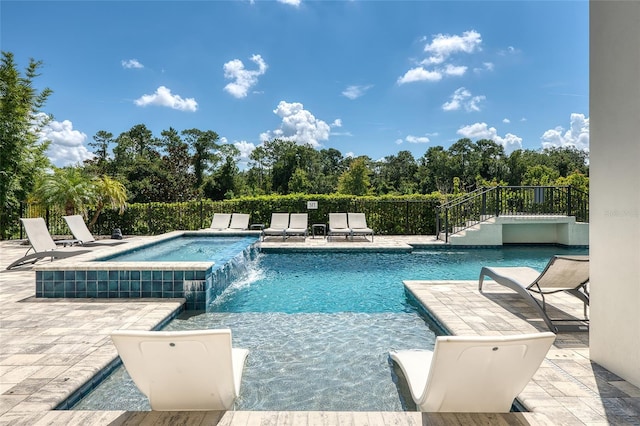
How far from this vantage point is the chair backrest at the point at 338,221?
12.9 meters

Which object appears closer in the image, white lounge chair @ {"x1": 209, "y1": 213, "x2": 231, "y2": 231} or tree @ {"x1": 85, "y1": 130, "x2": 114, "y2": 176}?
white lounge chair @ {"x1": 209, "y1": 213, "x2": 231, "y2": 231}

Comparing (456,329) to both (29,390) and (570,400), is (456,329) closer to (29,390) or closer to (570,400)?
(570,400)

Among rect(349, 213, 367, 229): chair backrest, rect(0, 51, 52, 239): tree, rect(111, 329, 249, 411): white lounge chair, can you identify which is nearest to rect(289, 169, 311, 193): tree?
rect(349, 213, 367, 229): chair backrest

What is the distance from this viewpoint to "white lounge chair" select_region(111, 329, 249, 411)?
1.88m

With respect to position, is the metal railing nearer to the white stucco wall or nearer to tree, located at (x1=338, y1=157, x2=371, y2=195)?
the white stucco wall

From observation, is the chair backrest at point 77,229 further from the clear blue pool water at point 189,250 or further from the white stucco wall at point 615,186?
the white stucco wall at point 615,186

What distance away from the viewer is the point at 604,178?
301 cm

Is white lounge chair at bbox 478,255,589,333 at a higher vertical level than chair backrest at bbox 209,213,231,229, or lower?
lower

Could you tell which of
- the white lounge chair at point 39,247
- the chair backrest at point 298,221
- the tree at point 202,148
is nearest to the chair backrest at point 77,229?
the white lounge chair at point 39,247

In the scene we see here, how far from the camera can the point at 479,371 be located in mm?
1973

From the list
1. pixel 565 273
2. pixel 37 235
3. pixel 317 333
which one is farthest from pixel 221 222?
pixel 565 273

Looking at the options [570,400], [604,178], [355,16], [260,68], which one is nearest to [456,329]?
[570,400]

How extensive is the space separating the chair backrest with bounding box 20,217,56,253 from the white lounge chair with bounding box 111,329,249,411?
25.1 ft

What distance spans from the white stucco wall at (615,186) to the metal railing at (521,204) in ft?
29.6
